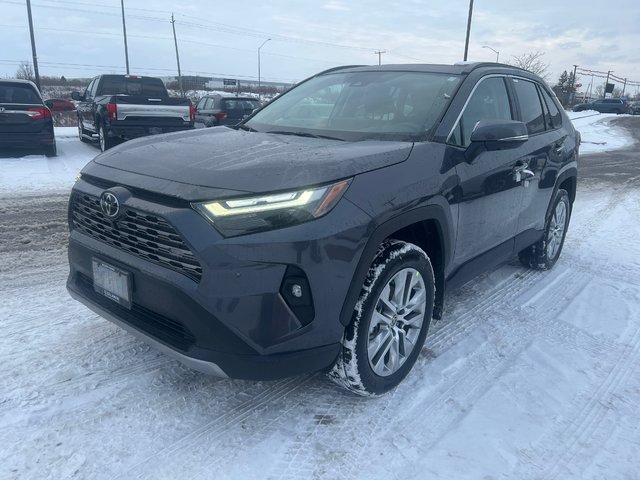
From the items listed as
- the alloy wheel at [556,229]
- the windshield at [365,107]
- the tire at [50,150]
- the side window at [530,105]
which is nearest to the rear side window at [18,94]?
the tire at [50,150]

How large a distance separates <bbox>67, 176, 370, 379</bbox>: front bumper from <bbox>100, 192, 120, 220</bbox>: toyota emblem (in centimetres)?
7

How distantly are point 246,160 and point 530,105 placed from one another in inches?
115

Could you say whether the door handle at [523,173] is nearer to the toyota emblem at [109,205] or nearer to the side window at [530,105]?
the side window at [530,105]

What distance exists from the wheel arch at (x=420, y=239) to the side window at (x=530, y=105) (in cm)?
171

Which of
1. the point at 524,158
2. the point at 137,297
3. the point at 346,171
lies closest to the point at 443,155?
the point at 346,171

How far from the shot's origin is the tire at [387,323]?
2.56 meters

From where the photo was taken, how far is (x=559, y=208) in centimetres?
514

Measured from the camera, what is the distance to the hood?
2.37m

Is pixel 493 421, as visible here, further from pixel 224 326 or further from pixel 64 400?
pixel 64 400

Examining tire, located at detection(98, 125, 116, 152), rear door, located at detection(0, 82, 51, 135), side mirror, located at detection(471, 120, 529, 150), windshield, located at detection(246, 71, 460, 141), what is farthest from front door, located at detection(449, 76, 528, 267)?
rear door, located at detection(0, 82, 51, 135)

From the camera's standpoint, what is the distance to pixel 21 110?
33.2ft

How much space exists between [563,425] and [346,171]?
1.74 meters

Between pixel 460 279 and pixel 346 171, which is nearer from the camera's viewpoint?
pixel 346 171

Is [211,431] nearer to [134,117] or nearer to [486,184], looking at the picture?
[486,184]
